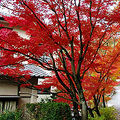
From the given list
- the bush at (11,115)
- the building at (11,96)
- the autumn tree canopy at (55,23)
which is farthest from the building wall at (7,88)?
the autumn tree canopy at (55,23)

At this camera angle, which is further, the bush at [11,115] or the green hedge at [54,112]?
the bush at [11,115]

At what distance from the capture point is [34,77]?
29.6ft

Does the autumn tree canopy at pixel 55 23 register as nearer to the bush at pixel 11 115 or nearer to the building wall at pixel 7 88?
the building wall at pixel 7 88

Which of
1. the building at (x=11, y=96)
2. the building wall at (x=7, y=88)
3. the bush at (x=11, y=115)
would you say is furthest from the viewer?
the building wall at (x=7, y=88)

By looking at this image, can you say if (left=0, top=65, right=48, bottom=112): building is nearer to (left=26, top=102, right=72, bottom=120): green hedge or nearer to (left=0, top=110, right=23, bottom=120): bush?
(left=0, top=110, right=23, bottom=120): bush

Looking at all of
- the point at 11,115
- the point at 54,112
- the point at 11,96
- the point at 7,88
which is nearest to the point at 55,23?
the point at 54,112

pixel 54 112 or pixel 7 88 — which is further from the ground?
pixel 7 88

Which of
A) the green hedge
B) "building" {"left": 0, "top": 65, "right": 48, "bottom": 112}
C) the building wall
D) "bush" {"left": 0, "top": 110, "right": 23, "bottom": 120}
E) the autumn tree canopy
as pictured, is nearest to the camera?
the autumn tree canopy

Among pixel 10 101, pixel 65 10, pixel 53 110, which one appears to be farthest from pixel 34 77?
pixel 65 10

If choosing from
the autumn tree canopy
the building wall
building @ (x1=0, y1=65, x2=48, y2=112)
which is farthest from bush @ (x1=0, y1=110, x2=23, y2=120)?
the autumn tree canopy

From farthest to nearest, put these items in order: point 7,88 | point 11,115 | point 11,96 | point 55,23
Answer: point 7,88 → point 11,96 → point 11,115 → point 55,23

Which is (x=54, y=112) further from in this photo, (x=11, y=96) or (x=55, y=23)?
(x=55, y=23)

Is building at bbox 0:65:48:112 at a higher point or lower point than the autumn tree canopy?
lower

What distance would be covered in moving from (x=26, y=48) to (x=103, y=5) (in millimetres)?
2977
